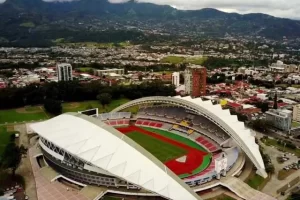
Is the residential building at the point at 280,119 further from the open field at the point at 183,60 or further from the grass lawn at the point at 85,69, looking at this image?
the open field at the point at 183,60

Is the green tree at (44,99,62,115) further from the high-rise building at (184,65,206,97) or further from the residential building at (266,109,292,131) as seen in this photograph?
the residential building at (266,109,292,131)

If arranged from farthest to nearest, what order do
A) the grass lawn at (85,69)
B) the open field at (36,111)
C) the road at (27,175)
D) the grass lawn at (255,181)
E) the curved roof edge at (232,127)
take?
1. the grass lawn at (85,69)
2. the open field at (36,111)
3. the curved roof edge at (232,127)
4. the grass lawn at (255,181)
5. the road at (27,175)

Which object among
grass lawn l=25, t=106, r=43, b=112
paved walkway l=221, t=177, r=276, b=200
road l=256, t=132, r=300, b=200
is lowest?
road l=256, t=132, r=300, b=200

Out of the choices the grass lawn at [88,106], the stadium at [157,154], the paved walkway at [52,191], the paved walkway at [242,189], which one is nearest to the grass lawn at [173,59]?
the grass lawn at [88,106]

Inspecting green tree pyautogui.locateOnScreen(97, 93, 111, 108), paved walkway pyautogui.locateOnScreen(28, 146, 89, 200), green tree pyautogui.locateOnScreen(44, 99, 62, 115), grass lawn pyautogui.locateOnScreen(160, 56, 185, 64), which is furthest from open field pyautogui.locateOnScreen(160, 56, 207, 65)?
paved walkway pyautogui.locateOnScreen(28, 146, 89, 200)

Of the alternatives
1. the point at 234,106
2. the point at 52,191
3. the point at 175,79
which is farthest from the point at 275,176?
the point at 175,79

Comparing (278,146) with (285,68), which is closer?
(278,146)

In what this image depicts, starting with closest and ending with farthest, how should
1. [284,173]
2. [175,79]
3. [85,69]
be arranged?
1. [284,173]
2. [175,79]
3. [85,69]

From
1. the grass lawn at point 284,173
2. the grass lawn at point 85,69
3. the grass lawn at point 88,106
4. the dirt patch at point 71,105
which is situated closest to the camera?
the grass lawn at point 284,173

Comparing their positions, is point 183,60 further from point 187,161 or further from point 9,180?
point 9,180
